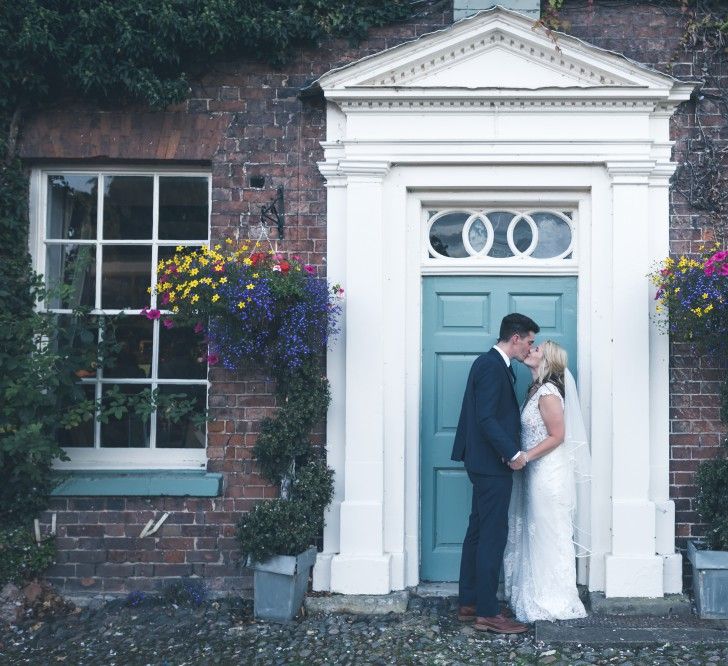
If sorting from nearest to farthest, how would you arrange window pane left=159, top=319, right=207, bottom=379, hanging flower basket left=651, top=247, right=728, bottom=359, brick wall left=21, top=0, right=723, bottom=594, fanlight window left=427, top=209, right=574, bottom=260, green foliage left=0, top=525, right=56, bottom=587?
hanging flower basket left=651, top=247, right=728, bottom=359, green foliage left=0, top=525, right=56, bottom=587, brick wall left=21, top=0, right=723, bottom=594, fanlight window left=427, top=209, right=574, bottom=260, window pane left=159, top=319, right=207, bottom=379

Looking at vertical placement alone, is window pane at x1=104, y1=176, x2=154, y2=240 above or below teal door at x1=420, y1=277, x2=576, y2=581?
above

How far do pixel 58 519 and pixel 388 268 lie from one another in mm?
2845

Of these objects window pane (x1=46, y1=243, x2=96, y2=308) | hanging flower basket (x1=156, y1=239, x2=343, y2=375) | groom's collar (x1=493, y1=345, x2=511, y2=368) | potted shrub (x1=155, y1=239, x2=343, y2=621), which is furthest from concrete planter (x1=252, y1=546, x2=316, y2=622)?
window pane (x1=46, y1=243, x2=96, y2=308)

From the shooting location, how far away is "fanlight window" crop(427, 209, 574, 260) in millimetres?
5723

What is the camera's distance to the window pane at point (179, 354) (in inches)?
230

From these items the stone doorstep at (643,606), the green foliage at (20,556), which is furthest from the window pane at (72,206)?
the stone doorstep at (643,606)

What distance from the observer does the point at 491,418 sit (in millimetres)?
4973

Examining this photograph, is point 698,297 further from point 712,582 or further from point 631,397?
point 712,582

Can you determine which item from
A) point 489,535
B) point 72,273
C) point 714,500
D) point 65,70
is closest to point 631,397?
point 714,500

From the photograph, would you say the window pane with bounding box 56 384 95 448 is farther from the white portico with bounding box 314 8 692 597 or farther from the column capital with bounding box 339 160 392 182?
the column capital with bounding box 339 160 392 182

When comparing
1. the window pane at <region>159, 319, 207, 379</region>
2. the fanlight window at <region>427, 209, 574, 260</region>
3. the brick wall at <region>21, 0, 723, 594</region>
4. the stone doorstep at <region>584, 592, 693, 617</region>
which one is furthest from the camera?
the window pane at <region>159, 319, 207, 379</region>

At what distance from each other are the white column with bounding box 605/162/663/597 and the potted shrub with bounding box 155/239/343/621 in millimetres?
1880

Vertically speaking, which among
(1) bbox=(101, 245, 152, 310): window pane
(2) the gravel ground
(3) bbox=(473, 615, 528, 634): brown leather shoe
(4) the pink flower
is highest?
(1) bbox=(101, 245, 152, 310): window pane

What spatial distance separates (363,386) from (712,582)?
250 cm
